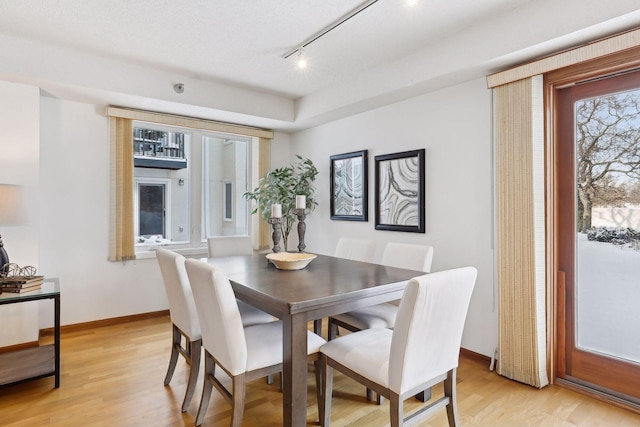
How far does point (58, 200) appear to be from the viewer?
11.4 ft

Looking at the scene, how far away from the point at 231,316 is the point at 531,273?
6.64ft

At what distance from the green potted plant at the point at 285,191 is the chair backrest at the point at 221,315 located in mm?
2641

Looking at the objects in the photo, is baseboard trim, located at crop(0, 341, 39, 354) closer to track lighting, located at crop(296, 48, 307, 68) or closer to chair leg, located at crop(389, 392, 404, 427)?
chair leg, located at crop(389, 392, 404, 427)

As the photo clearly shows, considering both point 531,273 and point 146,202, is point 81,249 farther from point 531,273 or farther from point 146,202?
point 531,273

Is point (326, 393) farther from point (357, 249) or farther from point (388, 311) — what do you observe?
point (357, 249)

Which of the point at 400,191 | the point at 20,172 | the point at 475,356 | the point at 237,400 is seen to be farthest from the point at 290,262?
the point at 20,172

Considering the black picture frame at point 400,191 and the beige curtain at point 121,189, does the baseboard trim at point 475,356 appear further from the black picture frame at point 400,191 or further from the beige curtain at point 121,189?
the beige curtain at point 121,189

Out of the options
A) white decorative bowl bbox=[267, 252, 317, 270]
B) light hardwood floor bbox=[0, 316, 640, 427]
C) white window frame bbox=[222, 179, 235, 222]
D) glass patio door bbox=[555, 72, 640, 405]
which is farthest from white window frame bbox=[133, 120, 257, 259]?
glass patio door bbox=[555, 72, 640, 405]

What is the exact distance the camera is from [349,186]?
4.11 meters

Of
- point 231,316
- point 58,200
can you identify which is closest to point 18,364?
point 58,200

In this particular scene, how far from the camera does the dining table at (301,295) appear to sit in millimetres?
1665

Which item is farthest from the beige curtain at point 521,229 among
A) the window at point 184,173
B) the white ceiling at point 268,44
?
the window at point 184,173

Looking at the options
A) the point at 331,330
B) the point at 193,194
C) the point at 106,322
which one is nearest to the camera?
the point at 331,330

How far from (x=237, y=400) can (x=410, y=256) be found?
1606 millimetres
